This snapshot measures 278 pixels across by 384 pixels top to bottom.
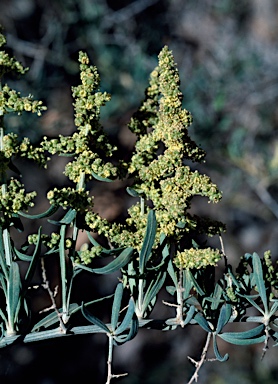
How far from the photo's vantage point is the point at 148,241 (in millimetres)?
488

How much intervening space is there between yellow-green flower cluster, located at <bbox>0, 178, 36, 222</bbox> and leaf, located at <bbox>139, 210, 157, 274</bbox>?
0.32 ft

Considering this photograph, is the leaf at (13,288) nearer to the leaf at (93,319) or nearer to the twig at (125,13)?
the leaf at (93,319)

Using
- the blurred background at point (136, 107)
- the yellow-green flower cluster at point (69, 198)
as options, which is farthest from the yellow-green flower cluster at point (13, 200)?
the blurred background at point (136, 107)

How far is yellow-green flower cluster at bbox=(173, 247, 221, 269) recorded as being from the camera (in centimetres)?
51

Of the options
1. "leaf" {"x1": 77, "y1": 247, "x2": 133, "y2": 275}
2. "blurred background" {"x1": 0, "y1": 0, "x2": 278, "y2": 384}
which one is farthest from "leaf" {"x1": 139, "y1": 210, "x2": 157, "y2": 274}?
"blurred background" {"x1": 0, "y1": 0, "x2": 278, "y2": 384}

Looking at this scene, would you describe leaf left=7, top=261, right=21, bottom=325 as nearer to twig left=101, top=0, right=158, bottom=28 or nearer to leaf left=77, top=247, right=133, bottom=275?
leaf left=77, top=247, right=133, bottom=275

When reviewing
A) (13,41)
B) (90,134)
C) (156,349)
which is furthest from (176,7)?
(90,134)

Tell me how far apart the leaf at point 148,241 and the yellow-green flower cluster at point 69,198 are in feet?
0.19

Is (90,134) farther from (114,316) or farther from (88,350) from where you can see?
(88,350)

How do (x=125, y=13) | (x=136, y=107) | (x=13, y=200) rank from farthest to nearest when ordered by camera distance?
(x=125, y=13)
(x=136, y=107)
(x=13, y=200)

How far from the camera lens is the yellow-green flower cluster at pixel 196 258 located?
507 millimetres

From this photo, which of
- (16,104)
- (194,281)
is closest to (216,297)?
(194,281)

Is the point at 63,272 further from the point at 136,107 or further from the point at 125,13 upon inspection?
the point at 125,13

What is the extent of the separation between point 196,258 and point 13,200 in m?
0.17
